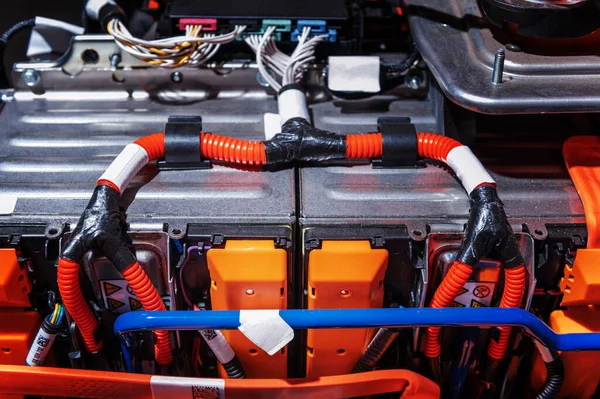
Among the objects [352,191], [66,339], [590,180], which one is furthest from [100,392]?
[590,180]

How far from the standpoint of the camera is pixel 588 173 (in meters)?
1.65

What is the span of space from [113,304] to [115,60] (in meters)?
0.75

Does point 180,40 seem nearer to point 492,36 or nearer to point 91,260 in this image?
point 91,260

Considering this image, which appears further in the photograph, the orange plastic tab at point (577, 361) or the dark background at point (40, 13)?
the dark background at point (40, 13)

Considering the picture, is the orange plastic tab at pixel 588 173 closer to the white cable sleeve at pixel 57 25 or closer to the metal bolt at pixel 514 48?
the metal bolt at pixel 514 48

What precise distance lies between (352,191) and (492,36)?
557mm

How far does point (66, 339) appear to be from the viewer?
171cm

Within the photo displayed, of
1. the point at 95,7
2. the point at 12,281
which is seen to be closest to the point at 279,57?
the point at 95,7

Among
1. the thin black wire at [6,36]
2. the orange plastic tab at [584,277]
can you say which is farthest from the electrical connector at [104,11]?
the orange plastic tab at [584,277]

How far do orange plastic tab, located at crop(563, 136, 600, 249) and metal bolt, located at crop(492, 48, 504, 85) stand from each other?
294 mm

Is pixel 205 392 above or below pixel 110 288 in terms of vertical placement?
below

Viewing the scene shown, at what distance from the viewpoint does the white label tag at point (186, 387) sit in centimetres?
153

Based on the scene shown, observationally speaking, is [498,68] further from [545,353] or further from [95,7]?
[95,7]

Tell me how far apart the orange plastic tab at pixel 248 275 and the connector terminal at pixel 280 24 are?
→ 742mm
